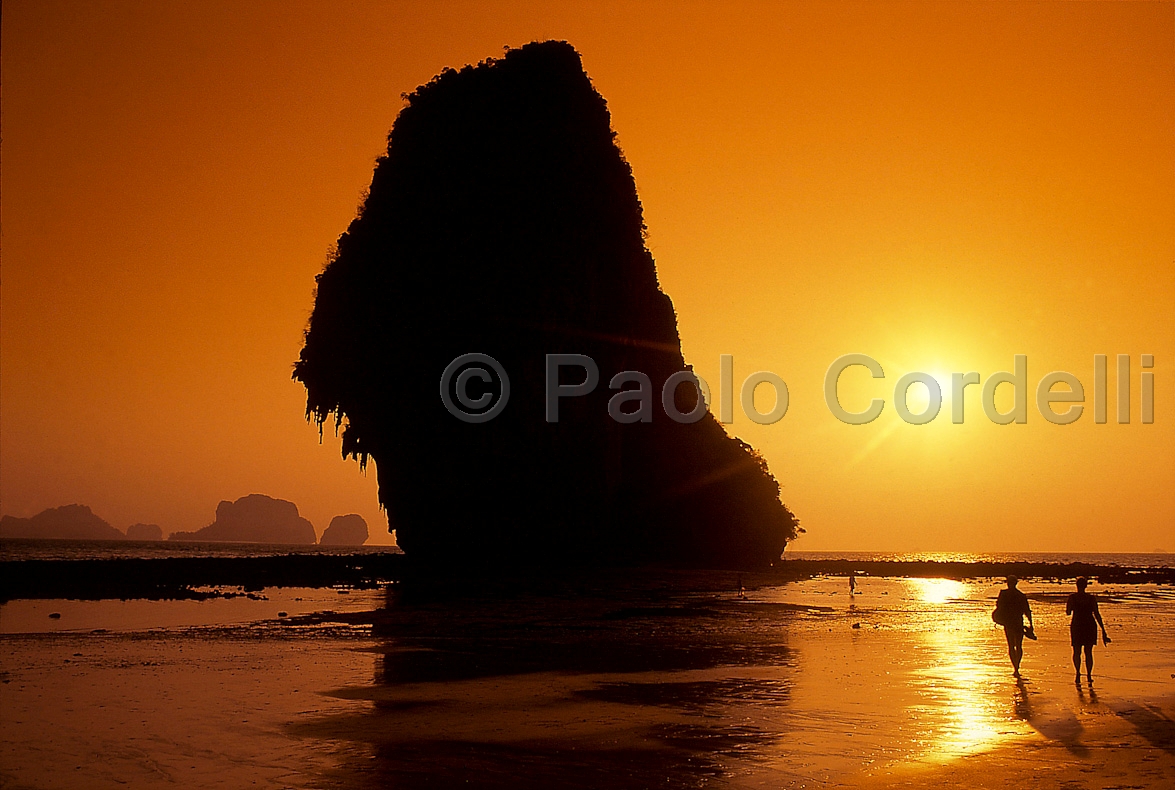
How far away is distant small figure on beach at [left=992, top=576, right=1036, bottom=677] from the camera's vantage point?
18.5 meters

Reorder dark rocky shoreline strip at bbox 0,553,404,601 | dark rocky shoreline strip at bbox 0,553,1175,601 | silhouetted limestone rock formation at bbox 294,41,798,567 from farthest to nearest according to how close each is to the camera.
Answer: silhouetted limestone rock formation at bbox 294,41,798,567
dark rocky shoreline strip at bbox 0,553,1175,601
dark rocky shoreline strip at bbox 0,553,404,601

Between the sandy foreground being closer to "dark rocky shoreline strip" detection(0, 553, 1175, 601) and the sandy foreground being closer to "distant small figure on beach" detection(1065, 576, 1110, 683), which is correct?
"distant small figure on beach" detection(1065, 576, 1110, 683)

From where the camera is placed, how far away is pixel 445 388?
6297cm

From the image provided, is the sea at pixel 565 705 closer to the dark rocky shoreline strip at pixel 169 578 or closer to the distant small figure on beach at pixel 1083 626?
the distant small figure on beach at pixel 1083 626

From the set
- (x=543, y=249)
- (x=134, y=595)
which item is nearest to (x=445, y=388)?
(x=543, y=249)

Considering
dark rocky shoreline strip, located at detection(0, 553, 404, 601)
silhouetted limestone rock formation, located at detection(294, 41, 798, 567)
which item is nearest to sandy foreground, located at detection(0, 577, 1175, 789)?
dark rocky shoreline strip, located at detection(0, 553, 404, 601)

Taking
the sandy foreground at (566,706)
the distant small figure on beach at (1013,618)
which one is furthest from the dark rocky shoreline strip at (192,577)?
the distant small figure on beach at (1013,618)

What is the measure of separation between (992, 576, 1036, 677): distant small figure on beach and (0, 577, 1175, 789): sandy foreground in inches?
20.7

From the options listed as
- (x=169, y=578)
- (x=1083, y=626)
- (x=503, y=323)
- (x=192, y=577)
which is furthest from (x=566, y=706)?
(x=503, y=323)

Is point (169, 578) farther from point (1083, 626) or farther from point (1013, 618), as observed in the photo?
point (1083, 626)

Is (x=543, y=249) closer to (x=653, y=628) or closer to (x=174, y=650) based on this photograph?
(x=653, y=628)

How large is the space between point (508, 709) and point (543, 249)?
51987mm

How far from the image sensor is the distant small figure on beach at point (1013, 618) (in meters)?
18.5

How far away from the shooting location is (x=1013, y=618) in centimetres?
1880
